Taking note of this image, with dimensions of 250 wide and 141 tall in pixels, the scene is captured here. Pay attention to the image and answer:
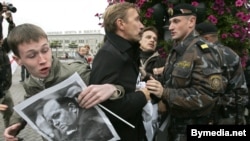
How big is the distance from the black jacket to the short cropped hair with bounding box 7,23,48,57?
13.5 inches

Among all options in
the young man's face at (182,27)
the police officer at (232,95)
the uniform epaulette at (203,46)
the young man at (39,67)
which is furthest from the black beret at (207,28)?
the young man at (39,67)

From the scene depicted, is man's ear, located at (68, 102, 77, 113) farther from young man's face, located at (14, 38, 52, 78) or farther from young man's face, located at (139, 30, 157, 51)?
young man's face, located at (139, 30, 157, 51)

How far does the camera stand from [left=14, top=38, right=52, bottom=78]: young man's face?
171 centimetres

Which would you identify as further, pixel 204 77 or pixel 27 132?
pixel 27 132

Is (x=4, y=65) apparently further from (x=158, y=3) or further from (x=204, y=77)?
(x=204, y=77)

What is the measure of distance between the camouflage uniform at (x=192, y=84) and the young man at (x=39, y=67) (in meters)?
0.84

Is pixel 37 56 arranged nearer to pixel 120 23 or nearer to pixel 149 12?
pixel 120 23

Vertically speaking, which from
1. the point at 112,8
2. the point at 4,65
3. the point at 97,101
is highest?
the point at 112,8

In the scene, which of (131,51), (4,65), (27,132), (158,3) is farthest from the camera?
(27,132)

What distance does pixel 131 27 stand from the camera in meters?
2.08

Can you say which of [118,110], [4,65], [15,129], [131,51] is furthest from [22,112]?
[4,65]

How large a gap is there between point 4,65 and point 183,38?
126 inches

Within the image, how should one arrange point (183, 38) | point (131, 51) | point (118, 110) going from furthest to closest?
point (183, 38) < point (131, 51) < point (118, 110)

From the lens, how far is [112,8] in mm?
2141
